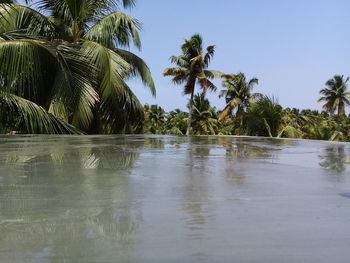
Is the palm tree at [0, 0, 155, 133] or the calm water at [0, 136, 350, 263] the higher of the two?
the palm tree at [0, 0, 155, 133]

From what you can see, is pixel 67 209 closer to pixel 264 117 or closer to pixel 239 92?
pixel 264 117

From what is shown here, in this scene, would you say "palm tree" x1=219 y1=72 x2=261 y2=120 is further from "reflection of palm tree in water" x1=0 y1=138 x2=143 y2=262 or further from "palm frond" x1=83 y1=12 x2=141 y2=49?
"reflection of palm tree in water" x1=0 y1=138 x2=143 y2=262

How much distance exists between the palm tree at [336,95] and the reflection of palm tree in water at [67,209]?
4395 cm

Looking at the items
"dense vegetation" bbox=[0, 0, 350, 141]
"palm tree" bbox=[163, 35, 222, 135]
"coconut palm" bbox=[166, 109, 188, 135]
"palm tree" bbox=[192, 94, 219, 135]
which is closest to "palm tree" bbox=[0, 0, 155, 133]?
"dense vegetation" bbox=[0, 0, 350, 141]

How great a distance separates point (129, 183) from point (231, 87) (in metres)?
29.2

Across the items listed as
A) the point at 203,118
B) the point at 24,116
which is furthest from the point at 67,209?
the point at 203,118

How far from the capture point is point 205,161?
324cm

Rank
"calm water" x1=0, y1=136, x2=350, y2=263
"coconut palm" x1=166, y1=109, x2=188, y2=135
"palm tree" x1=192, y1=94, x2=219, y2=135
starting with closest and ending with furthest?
"calm water" x1=0, y1=136, x2=350, y2=263, "palm tree" x1=192, y1=94, x2=219, y2=135, "coconut palm" x1=166, y1=109, x2=188, y2=135

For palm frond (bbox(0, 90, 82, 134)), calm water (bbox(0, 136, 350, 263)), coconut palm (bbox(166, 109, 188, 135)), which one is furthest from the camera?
coconut palm (bbox(166, 109, 188, 135))

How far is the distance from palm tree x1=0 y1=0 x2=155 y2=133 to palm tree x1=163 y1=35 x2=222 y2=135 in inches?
576

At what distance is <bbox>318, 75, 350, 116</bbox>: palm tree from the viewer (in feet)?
140

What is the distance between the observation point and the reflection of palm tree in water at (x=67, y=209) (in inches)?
47.5

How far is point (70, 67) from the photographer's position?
8.81 meters

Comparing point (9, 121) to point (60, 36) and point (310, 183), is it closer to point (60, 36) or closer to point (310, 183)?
point (60, 36)
